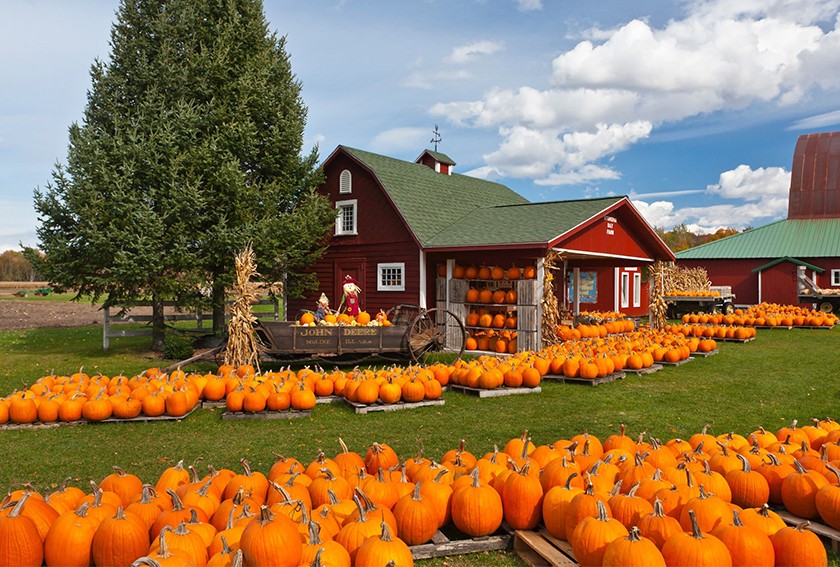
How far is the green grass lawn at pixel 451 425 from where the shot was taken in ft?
22.0

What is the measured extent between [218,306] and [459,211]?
8.78 metres

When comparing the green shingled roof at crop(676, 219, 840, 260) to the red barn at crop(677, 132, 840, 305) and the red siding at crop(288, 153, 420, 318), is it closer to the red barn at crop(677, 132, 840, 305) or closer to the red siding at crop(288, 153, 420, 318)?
the red barn at crop(677, 132, 840, 305)

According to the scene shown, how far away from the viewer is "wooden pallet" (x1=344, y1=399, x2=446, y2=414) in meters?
8.93

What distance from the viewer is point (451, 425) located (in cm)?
805

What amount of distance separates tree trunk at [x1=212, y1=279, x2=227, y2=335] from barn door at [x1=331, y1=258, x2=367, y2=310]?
370cm

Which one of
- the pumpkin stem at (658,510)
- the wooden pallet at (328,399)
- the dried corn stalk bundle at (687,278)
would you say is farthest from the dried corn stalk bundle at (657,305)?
the pumpkin stem at (658,510)

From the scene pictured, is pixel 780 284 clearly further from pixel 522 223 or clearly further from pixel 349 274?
pixel 349 274

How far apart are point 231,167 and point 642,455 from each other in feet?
48.2

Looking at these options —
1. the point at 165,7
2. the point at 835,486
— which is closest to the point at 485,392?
the point at 835,486

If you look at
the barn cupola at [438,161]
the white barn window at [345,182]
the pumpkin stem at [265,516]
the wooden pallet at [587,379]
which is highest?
the barn cupola at [438,161]

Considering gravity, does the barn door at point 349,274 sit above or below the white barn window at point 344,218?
below

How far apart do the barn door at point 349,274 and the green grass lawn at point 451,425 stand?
928 centimetres

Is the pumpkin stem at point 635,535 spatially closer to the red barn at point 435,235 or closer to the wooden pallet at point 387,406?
the wooden pallet at point 387,406

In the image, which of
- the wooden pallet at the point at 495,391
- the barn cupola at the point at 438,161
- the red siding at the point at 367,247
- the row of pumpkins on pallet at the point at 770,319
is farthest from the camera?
the barn cupola at the point at 438,161
